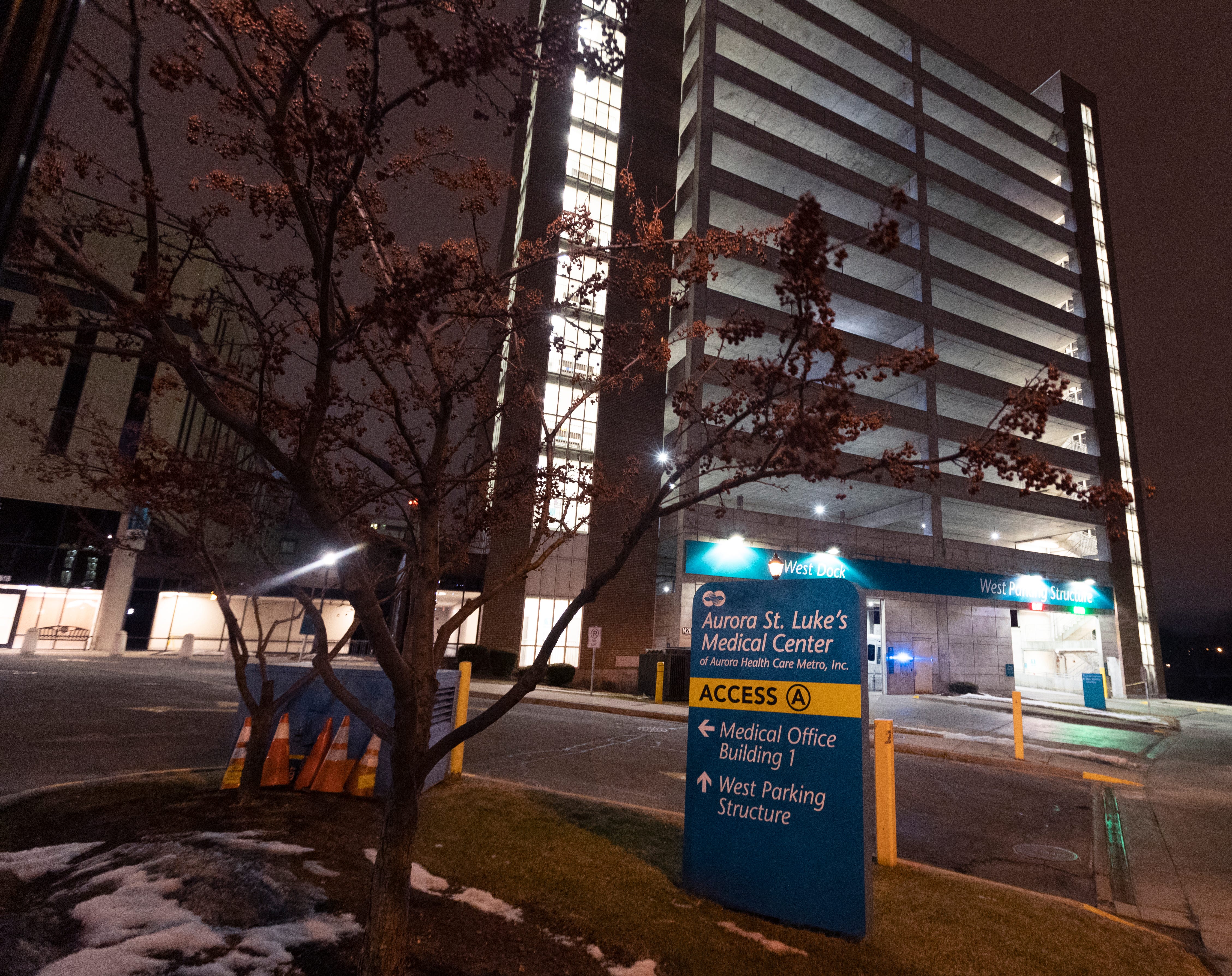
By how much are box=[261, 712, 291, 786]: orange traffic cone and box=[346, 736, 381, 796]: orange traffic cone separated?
26.1 inches

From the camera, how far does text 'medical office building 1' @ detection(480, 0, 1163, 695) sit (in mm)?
28250

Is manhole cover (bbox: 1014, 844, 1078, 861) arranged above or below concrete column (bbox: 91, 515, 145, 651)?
below

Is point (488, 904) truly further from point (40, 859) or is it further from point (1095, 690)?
point (1095, 690)

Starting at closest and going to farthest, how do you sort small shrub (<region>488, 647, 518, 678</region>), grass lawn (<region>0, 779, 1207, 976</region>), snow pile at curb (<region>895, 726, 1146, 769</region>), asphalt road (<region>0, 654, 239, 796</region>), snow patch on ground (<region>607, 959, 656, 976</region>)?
1. snow patch on ground (<region>607, 959, 656, 976</region>)
2. grass lawn (<region>0, 779, 1207, 976</region>)
3. asphalt road (<region>0, 654, 239, 796</region>)
4. snow pile at curb (<region>895, 726, 1146, 769</region>)
5. small shrub (<region>488, 647, 518, 678</region>)

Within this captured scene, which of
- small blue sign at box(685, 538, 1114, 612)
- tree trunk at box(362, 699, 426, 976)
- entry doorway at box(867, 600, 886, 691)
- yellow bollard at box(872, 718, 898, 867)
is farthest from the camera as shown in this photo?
entry doorway at box(867, 600, 886, 691)

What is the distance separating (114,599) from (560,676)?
2310 centimetres

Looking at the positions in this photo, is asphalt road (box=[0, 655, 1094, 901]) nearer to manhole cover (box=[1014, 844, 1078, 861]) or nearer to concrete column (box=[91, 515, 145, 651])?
manhole cover (box=[1014, 844, 1078, 861])

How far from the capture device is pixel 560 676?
2509 cm

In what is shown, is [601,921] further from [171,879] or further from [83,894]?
[83,894]

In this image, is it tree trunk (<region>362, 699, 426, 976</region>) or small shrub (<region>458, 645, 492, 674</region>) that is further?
small shrub (<region>458, 645, 492, 674</region>)

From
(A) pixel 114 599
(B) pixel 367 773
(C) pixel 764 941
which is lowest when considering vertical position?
(C) pixel 764 941

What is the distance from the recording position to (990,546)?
32656mm

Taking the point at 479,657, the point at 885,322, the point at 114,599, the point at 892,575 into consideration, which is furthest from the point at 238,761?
the point at 885,322

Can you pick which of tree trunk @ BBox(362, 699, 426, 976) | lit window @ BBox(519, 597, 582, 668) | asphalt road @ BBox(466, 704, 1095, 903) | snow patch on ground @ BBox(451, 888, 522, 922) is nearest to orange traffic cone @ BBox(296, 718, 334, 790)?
asphalt road @ BBox(466, 704, 1095, 903)
